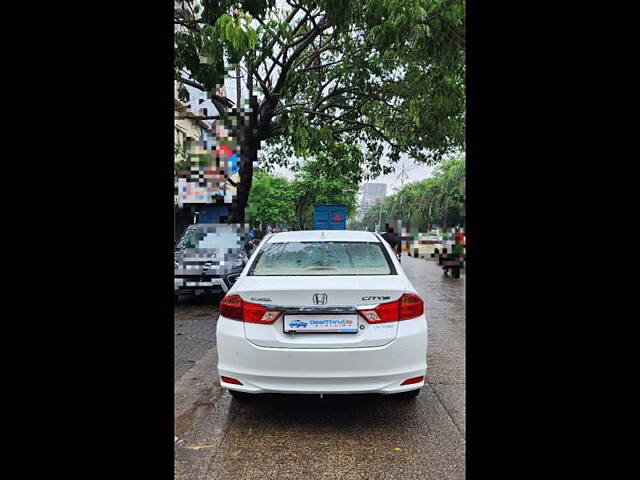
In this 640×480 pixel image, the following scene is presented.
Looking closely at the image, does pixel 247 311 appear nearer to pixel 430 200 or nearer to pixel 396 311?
pixel 396 311

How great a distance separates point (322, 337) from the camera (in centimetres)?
333

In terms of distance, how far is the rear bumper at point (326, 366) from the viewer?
3.27m

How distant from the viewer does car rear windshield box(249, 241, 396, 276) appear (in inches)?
155

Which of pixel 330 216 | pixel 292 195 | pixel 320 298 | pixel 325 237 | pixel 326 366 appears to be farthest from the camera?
pixel 292 195

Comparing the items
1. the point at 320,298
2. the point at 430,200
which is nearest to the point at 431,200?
the point at 430,200

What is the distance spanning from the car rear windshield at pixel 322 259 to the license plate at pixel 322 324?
564 millimetres

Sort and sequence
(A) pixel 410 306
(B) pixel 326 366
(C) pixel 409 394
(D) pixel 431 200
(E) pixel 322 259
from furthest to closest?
(D) pixel 431 200, (E) pixel 322 259, (C) pixel 409 394, (A) pixel 410 306, (B) pixel 326 366

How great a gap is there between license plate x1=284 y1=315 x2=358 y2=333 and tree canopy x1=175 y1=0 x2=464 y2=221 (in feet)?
10.4

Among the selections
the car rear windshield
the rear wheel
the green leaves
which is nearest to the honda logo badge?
the car rear windshield

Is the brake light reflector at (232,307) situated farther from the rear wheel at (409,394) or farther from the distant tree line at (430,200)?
the distant tree line at (430,200)

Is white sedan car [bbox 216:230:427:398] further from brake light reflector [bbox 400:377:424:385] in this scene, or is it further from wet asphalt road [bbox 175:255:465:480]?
wet asphalt road [bbox 175:255:465:480]

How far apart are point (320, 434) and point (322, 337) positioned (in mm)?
716
